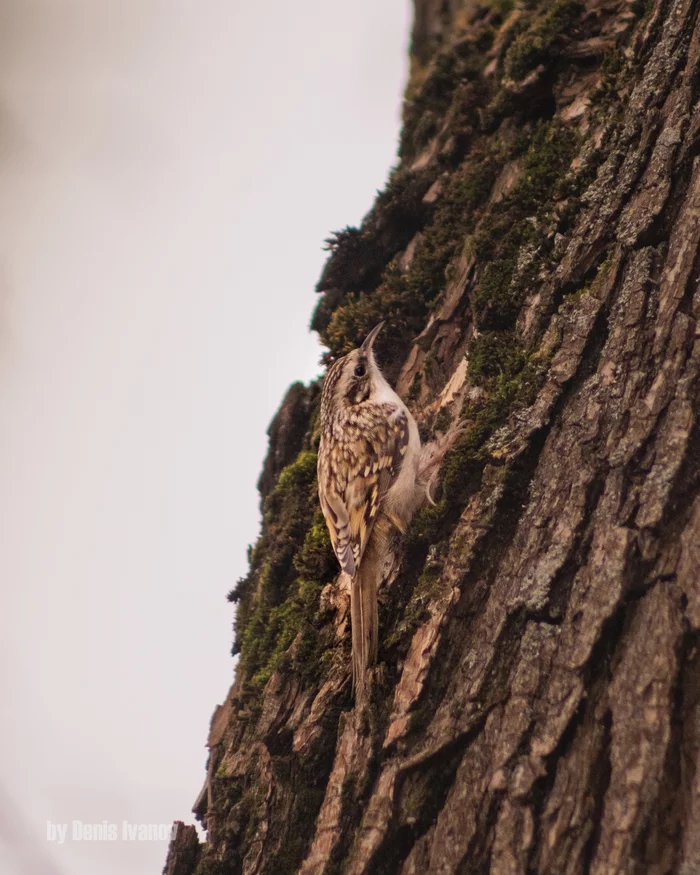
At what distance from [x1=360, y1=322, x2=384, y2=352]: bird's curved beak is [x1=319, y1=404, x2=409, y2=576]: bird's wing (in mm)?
256

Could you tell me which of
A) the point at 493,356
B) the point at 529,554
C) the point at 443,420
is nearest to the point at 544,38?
the point at 493,356

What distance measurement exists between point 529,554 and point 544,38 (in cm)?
233

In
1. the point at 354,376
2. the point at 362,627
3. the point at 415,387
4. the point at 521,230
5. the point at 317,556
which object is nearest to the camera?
the point at 362,627

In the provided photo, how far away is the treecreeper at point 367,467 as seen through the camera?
244 centimetres

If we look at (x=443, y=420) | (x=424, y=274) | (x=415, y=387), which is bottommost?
(x=443, y=420)

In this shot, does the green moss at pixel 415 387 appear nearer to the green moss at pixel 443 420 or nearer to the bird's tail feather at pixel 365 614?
the green moss at pixel 443 420

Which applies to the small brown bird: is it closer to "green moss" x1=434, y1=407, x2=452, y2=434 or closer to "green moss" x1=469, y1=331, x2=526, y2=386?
"green moss" x1=434, y1=407, x2=452, y2=434

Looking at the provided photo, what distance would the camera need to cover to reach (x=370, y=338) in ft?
9.82

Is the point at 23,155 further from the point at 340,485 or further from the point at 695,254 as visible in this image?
the point at 695,254

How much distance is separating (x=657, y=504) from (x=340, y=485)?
1510 mm

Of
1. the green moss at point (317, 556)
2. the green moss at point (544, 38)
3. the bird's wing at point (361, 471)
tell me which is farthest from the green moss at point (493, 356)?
the green moss at point (544, 38)

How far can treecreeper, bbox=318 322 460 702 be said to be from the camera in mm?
2441

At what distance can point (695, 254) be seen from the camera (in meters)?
Result: 1.84

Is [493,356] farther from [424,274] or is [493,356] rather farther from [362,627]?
[362,627]
